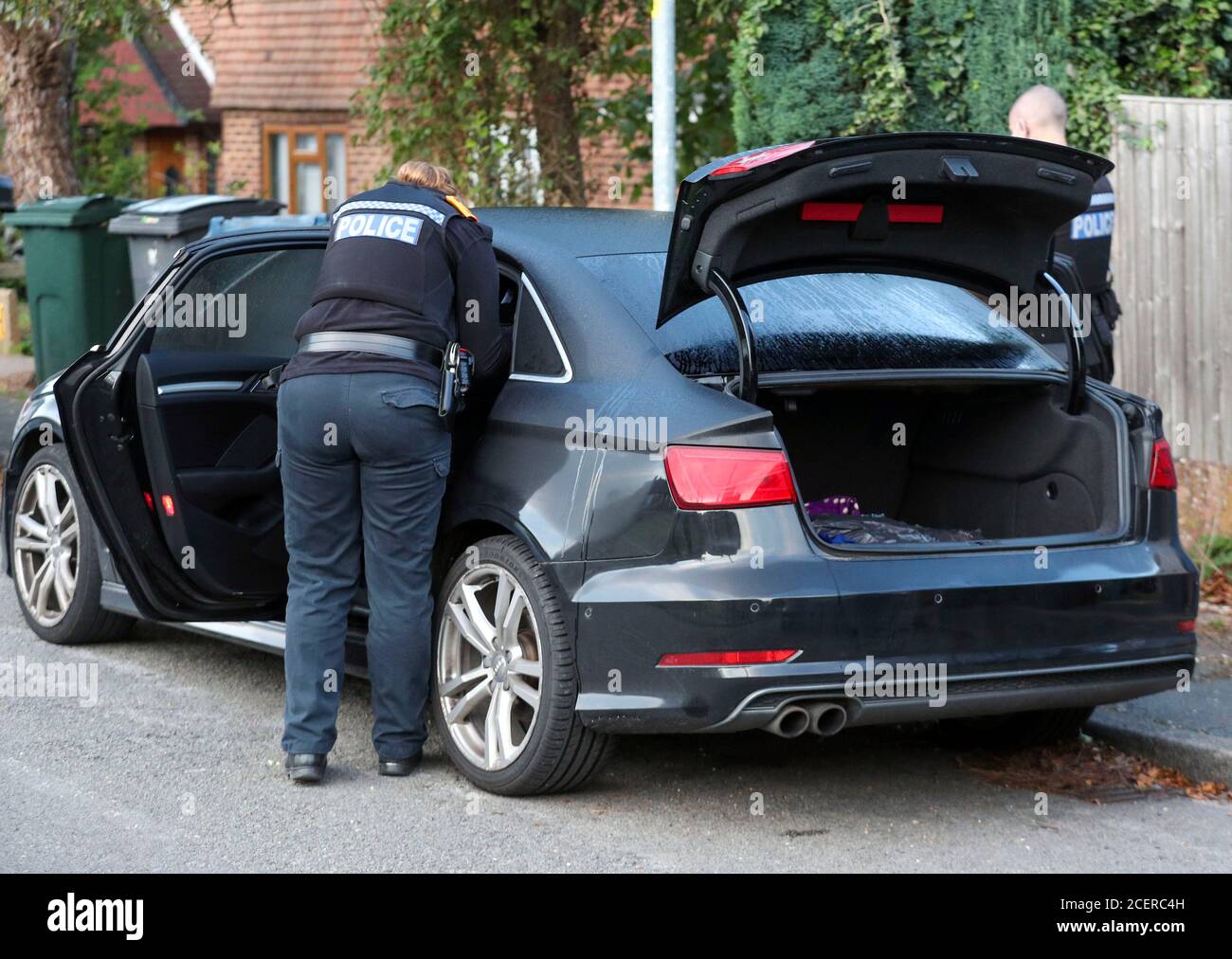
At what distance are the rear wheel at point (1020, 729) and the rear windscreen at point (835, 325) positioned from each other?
111 cm

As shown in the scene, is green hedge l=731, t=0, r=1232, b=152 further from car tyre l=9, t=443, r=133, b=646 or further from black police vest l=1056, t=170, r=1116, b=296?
car tyre l=9, t=443, r=133, b=646

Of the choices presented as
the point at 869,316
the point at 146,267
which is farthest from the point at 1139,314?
the point at 146,267

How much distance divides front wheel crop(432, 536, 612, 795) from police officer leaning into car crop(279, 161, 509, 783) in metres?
0.10

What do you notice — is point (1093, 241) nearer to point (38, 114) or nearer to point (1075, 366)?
point (1075, 366)

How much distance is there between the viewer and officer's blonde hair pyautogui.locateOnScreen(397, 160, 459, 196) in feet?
17.5

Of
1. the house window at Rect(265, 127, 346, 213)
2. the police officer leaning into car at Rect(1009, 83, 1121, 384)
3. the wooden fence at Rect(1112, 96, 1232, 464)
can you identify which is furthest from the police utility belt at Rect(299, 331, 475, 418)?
the house window at Rect(265, 127, 346, 213)

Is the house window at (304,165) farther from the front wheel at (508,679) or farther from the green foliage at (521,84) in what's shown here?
A: the front wheel at (508,679)

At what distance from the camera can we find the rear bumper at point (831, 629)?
4535 millimetres

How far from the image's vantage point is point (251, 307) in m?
6.66

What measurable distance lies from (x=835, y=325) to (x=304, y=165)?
1743 cm

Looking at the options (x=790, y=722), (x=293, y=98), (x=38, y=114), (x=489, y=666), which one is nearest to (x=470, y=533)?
(x=489, y=666)

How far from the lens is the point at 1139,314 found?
928 cm

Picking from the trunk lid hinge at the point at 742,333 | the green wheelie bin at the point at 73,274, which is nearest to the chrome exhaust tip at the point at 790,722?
the trunk lid hinge at the point at 742,333

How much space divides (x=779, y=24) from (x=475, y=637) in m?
5.65
